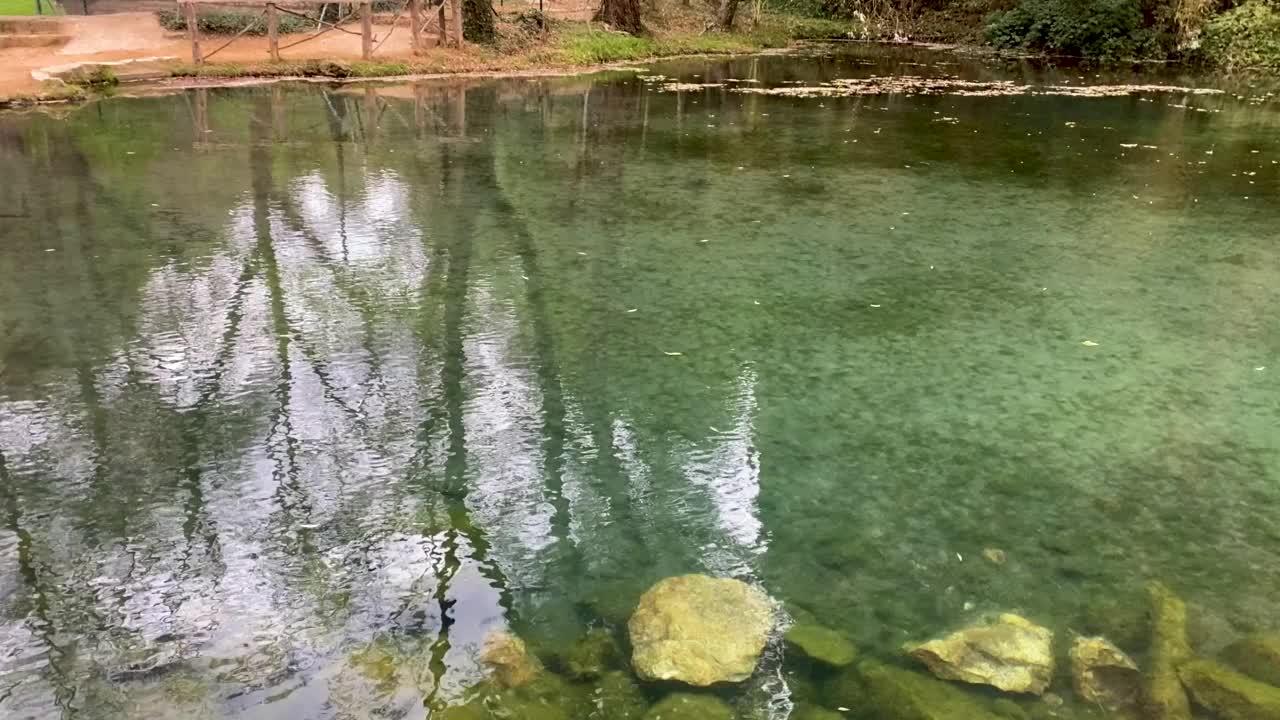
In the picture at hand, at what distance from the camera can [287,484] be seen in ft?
12.9

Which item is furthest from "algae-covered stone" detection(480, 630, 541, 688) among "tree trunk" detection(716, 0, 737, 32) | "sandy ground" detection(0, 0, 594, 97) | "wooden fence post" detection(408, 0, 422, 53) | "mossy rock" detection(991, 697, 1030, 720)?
"tree trunk" detection(716, 0, 737, 32)

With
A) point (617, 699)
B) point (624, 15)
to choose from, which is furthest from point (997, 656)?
point (624, 15)

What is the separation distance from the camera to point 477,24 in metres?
17.5

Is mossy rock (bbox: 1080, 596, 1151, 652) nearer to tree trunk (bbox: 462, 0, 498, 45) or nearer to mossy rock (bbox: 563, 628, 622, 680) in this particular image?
mossy rock (bbox: 563, 628, 622, 680)

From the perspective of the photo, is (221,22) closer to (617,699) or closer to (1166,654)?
(617,699)

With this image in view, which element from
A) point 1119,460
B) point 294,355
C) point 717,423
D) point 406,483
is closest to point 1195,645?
point 1119,460

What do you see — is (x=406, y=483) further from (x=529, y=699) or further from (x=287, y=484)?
(x=529, y=699)

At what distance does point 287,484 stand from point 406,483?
487 mm

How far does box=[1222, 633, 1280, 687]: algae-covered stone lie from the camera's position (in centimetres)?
300

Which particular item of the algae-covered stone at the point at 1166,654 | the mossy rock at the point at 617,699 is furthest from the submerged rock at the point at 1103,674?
the mossy rock at the point at 617,699

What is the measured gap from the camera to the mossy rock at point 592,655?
9.80 ft

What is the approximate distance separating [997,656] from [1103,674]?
326 mm

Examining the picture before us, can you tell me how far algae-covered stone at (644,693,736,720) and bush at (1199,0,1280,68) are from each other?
21209 millimetres

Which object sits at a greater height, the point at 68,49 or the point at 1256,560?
the point at 68,49
